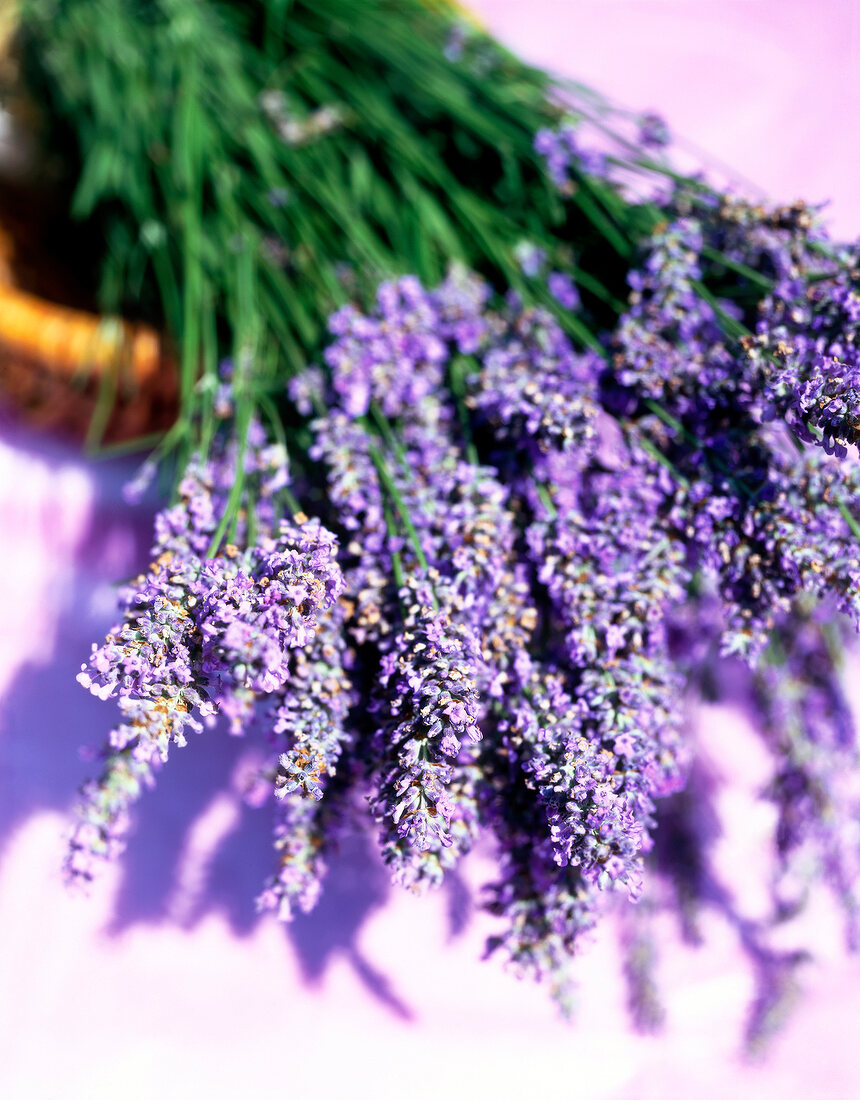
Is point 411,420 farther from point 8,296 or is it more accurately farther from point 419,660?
point 8,296

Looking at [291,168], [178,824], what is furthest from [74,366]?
[178,824]

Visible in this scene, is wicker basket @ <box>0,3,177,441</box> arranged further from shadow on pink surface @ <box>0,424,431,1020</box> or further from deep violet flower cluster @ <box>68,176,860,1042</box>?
deep violet flower cluster @ <box>68,176,860,1042</box>

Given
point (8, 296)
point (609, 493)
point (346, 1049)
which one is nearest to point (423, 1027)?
point (346, 1049)

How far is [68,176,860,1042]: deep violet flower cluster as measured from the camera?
41 cm

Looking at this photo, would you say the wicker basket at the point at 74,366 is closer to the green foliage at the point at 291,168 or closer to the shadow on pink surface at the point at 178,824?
the green foliage at the point at 291,168

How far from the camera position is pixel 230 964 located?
76 centimetres

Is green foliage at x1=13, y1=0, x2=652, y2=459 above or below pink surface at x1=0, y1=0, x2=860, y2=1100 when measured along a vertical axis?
above

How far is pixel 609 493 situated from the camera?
52 cm

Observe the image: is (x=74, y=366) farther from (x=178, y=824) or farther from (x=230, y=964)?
(x=230, y=964)

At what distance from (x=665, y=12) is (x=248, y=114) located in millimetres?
716

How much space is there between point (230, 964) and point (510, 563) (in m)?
0.48

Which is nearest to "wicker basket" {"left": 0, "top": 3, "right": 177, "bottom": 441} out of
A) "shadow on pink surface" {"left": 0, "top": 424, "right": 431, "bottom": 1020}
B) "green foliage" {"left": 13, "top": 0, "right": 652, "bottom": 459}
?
"green foliage" {"left": 13, "top": 0, "right": 652, "bottom": 459}

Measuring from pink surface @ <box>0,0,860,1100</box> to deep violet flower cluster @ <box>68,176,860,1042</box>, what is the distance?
0.88 feet

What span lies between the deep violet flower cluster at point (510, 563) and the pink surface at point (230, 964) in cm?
27
